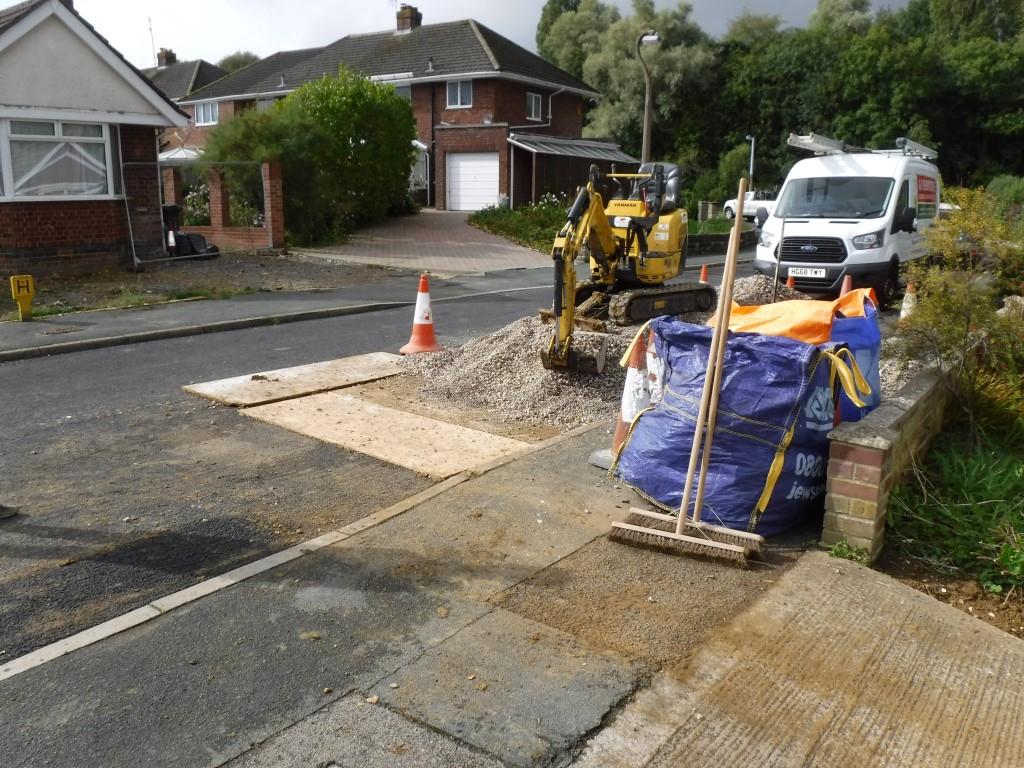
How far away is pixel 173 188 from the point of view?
2336 centimetres

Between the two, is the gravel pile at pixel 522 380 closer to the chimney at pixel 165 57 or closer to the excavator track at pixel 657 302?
the excavator track at pixel 657 302

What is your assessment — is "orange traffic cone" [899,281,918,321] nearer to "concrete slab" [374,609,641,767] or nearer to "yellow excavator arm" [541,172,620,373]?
"yellow excavator arm" [541,172,620,373]

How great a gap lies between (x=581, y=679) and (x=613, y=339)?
566cm

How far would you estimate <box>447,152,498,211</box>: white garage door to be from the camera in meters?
34.3

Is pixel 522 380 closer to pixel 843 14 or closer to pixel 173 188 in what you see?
pixel 173 188

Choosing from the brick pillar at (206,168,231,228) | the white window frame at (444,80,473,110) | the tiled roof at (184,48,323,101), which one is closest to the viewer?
the brick pillar at (206,168,231,228)

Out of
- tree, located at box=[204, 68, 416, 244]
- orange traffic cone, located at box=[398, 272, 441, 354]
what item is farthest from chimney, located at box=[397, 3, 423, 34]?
orange traffic cone, located at box=[398, 272, 441, 354]

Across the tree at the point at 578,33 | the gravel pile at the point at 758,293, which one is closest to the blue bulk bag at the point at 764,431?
the gravel pile at the point at 758,293

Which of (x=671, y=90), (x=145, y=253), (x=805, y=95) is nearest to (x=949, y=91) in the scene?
(x=805, y=95)

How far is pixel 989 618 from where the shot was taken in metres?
4.19

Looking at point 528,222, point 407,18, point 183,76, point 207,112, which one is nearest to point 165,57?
point 183,76

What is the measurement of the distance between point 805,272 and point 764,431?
9.84 metres

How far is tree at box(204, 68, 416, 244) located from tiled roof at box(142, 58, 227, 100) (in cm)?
2777

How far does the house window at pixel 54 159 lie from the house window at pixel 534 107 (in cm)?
2304
